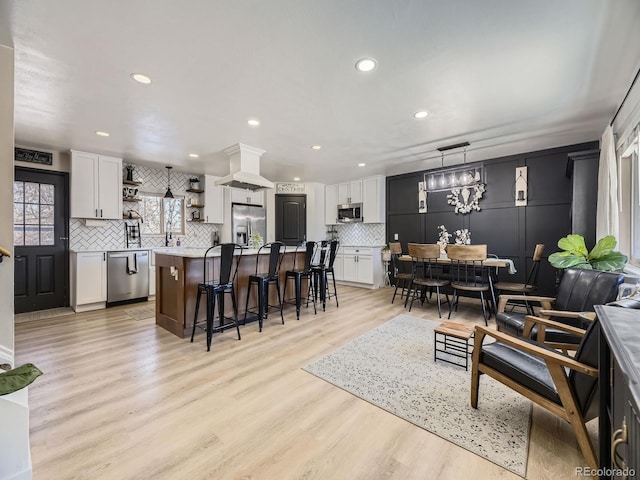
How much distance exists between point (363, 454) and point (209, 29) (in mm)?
2732

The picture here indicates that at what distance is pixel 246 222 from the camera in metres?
6.46

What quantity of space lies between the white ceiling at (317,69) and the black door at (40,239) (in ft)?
2.42

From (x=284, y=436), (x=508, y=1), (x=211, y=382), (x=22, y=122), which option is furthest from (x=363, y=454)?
(x=22, y=122)

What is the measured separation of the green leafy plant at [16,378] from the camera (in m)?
0.89

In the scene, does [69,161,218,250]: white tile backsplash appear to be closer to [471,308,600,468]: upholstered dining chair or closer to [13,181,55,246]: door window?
[13,181,55,246]: door window

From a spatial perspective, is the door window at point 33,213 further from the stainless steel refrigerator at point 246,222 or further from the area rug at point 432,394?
the area rug at point 432,394

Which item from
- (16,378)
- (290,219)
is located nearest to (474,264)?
(16,378)

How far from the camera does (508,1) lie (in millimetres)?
1562

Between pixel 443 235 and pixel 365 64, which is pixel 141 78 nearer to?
pixel 365 64

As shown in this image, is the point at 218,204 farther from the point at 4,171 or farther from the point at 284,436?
the point at 284,436

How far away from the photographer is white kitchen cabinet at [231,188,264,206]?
6.26m

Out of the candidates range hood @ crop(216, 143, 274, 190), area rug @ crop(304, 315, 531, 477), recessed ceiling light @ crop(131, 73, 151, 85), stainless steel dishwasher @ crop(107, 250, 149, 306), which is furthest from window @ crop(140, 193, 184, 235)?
area rug @ crop(304, 315, 531, 477)

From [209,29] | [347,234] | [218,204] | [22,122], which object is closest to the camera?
[209,29]

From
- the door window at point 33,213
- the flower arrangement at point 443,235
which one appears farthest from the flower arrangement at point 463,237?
the door window at point 33,213
